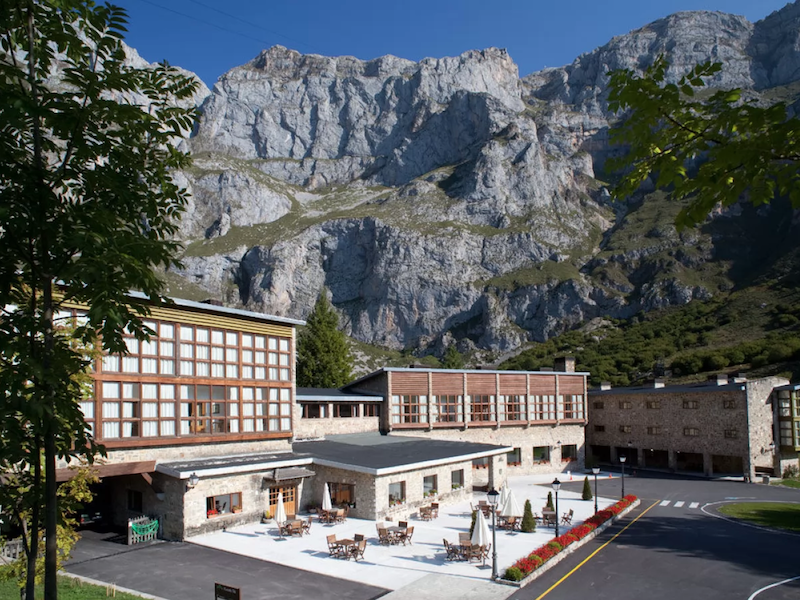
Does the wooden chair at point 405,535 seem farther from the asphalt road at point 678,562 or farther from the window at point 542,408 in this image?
the window at point 542,408

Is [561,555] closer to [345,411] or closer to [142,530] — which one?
[142,530]

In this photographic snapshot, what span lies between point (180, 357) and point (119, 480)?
6.02 m

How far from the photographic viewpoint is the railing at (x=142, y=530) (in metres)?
23.6

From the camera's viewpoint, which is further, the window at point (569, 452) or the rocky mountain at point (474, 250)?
the rocky mountain at point (474, 250)

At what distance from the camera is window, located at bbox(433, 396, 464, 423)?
46531mm

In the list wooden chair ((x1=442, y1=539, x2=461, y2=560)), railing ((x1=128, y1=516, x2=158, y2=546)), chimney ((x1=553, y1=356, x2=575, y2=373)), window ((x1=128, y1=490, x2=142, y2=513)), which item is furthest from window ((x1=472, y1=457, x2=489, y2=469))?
railing ((x1=128, y1=516, x2=158, y2=546))

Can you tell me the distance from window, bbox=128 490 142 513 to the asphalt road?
16424 millimetres

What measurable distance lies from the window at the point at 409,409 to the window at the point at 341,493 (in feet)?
45.4

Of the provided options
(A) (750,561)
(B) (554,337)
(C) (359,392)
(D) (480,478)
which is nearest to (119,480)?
(C) (359,392)

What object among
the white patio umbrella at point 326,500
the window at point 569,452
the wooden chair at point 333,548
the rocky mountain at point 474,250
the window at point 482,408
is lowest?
the window at point 569,452

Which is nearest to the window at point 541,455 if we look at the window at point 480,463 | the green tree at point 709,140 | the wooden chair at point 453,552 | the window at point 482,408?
the window at point 482,408

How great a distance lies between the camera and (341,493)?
30.2m

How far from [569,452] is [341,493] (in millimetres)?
30409

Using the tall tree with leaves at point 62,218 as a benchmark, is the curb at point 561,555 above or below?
below
